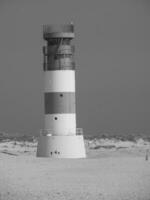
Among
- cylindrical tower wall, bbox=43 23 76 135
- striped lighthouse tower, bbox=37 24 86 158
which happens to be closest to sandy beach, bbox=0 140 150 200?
striped lighthouse tower, bbox=37 24 86 158

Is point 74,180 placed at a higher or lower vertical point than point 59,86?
lower

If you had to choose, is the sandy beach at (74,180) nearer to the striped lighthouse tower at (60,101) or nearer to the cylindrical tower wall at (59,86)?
the striped lighthouse tower at (60,101)

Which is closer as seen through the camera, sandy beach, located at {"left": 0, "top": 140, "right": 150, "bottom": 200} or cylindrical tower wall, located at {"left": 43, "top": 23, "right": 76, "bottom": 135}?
sandy beach, located at {"left": 0, "top": 140, "right": 150, "bottom": 200}

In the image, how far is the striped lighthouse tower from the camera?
32.4 m

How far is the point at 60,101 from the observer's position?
32375mm

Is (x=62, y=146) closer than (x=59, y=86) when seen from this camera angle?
No

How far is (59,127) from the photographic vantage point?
32.7 metres

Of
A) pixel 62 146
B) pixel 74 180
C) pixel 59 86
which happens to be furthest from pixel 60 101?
pixel 74 180

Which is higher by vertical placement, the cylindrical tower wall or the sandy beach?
the cylindrical tower wall

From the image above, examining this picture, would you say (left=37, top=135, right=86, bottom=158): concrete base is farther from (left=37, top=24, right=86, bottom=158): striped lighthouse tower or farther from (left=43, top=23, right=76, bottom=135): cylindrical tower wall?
(left=43, top=23, right=76, bottom=135): cylindrical tower wall

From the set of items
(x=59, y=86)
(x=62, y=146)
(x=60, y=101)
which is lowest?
(x=62, y=146)

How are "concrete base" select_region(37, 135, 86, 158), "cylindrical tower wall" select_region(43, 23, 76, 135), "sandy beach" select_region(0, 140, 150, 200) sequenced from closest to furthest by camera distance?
1. "sandy beach" select_region(0, 140, 150, 200)
2. "cylindrical tower wall" select_region(43, 23, 76, 135)
3. "concrete base" select_region(37, 135, 86, 158)

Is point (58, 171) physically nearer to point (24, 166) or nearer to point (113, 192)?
point (24, 166)

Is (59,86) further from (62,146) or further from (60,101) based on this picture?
(62,146)
